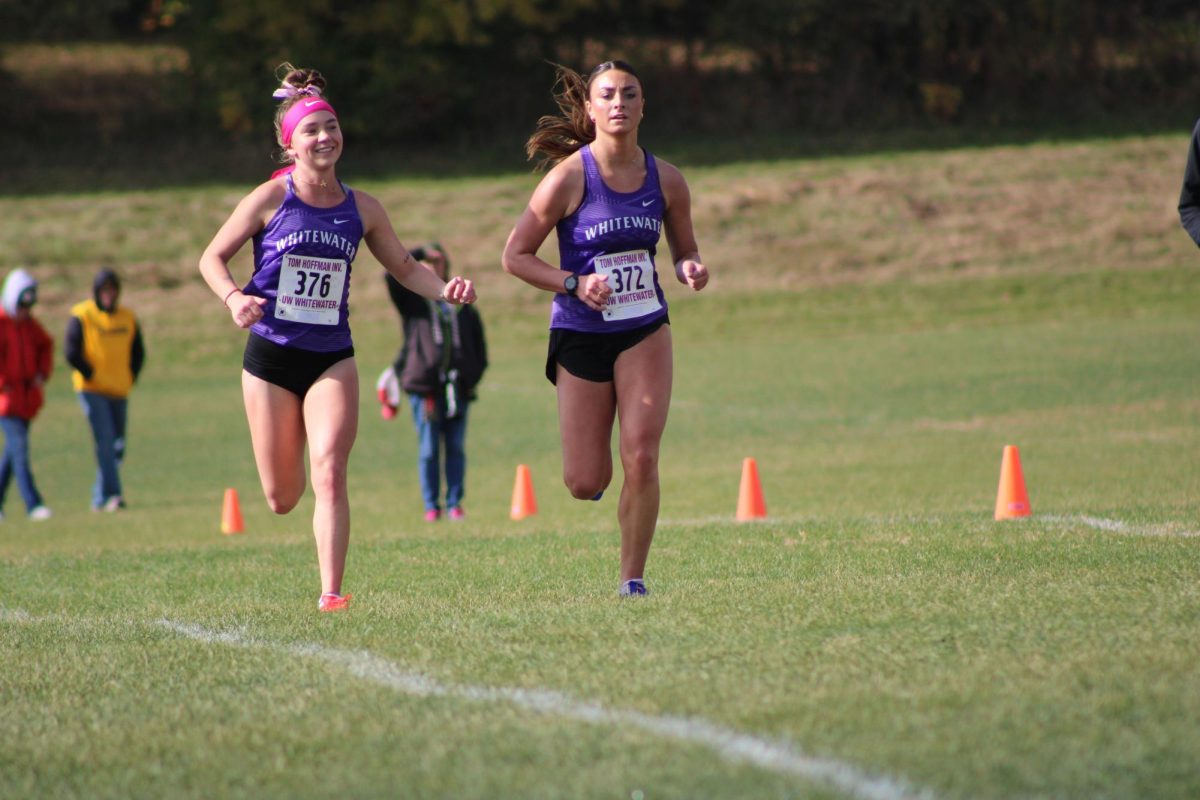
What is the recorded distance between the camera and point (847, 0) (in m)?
52.3

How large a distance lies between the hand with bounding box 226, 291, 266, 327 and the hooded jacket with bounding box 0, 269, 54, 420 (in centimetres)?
970

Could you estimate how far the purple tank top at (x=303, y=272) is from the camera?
7137mm

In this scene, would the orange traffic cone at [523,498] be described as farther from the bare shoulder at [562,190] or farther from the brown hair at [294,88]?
the bare shoulder at [562,190]

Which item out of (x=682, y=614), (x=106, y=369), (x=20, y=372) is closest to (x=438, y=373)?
(x=106, y=369)

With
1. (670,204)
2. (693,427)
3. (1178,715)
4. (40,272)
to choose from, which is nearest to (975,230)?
(693,427)

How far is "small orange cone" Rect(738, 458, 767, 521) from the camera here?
11.7 m

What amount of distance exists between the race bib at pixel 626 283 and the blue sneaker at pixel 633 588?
3.95ft

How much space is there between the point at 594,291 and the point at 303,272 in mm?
1377

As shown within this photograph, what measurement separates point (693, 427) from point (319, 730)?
1621cm

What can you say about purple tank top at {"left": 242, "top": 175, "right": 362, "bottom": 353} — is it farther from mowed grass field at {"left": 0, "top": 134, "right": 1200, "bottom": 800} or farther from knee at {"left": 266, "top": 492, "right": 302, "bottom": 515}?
mowed grass field at {"left": 0, "top": 134, "right": 1200, "bottom": 800}

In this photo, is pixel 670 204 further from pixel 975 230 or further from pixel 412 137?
pixel 412 137

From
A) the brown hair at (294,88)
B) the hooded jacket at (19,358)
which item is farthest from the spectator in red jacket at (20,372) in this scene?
the brown hair at (294,88)

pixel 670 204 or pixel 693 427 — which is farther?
pixel 693 427

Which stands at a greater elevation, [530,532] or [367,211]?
[367,211]
